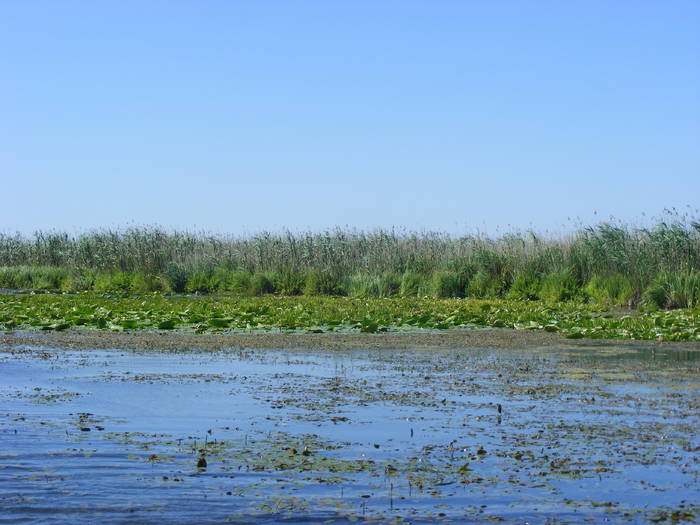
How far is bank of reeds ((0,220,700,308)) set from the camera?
2562cm

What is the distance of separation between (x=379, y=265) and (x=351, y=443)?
83.5ft

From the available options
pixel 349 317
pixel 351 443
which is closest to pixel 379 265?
pixel 349 317

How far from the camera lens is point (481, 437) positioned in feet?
26.0

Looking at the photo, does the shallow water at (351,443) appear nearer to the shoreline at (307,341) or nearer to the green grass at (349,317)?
the shoreline at (307,341)

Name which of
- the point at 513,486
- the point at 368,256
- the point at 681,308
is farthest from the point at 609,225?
the point at 513,486

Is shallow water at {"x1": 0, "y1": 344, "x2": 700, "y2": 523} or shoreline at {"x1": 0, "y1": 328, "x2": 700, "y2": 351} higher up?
shoreline at {"x1": 0, "y1": 328, "x2": 700, "y2": 351}

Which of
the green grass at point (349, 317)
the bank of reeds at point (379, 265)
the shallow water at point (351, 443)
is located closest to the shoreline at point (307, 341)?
the green grass at point (349, 317)

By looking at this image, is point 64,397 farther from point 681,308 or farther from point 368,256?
point 368,256

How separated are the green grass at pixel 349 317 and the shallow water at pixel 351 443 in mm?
5098

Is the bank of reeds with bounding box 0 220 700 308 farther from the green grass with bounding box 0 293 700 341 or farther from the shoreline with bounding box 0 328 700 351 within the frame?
the shoreline with bounding box 0 328 700 351

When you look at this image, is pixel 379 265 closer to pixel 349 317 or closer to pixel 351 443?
pixel 349 317

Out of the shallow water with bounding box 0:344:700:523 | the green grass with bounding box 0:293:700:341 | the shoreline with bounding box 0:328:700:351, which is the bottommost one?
the shallow water with bounding box 0:344:700:523

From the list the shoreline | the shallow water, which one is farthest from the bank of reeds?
the shallow water

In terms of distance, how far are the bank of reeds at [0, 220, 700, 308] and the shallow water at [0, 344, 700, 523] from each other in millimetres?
13512
